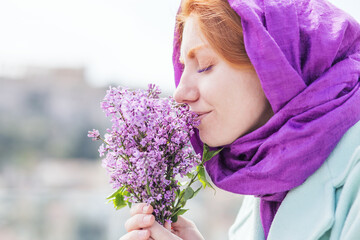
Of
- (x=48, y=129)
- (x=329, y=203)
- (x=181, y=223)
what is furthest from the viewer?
(x=48, y=129)

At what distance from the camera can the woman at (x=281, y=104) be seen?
3.20 ft

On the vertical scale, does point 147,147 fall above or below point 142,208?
above

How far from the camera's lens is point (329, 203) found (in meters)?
0.96

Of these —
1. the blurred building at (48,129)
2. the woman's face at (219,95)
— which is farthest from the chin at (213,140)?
the blurred building at (48,129)

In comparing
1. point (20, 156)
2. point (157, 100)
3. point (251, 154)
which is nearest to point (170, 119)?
point (157, 100)

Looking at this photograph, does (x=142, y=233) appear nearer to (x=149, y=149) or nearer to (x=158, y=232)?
(x=158, y=232)

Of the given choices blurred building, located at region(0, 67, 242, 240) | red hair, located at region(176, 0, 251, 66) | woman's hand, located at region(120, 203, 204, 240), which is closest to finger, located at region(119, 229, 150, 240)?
woman's hand, located at region(120, 203, 204, 240)

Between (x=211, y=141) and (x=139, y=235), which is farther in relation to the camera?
(x=211, y=141)

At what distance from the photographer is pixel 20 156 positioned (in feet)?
124

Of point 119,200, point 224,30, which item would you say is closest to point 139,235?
point 119,200

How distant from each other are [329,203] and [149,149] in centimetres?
43

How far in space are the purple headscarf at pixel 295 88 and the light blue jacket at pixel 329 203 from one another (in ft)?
0.08

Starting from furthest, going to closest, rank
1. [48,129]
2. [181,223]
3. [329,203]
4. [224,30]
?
[48,129]
[181,223]
[224,30]
[329,203]

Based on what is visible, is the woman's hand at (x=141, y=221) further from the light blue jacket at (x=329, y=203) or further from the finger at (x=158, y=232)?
the light blue jacket at (x=329, y=203)
